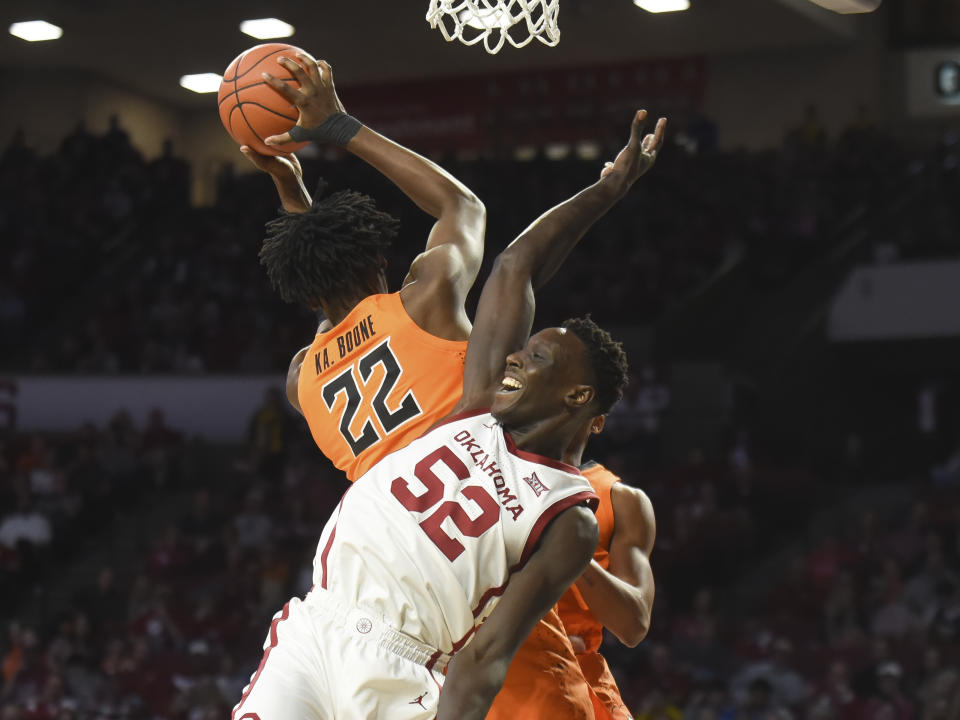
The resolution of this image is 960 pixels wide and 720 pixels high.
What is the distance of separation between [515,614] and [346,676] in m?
0.35

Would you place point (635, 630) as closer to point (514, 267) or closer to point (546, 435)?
point (546, 435)

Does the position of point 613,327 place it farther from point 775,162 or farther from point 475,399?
point 475,399

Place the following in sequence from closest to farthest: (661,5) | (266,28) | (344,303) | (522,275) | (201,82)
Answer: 1. (522,275)
2. (344,303)
3. (661,5)
4. (266,28)
5. (201,82)

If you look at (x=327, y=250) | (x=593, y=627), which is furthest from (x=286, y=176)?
(x=593, y=627)

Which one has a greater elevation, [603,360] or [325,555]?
[603,360]

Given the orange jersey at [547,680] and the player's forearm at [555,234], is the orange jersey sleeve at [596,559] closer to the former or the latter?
the orange jersey at [547,680]

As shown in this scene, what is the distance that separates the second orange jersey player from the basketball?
115 centimetres

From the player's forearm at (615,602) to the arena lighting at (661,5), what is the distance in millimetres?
11674

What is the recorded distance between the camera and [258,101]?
11.3 ft

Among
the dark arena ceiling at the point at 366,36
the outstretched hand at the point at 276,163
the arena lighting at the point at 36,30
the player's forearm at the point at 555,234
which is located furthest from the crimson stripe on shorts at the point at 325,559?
the arena lighting at the point at 36,30

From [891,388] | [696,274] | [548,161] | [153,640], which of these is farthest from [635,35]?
[153,640]

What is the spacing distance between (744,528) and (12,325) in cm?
870

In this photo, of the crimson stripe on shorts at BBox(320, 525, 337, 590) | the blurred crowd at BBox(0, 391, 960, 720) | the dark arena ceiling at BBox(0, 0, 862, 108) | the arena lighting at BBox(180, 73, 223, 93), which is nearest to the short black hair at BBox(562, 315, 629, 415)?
the crimson stripe on shorts at BBox(320, 525, 337, 590)

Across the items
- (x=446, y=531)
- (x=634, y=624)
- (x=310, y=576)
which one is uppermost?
(x=446, y=531)
